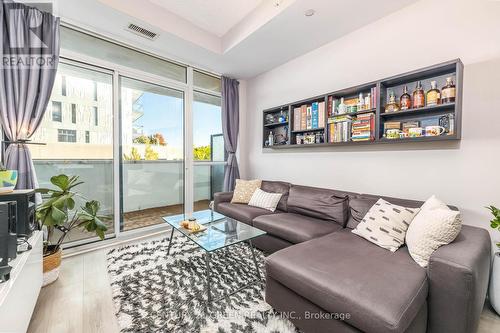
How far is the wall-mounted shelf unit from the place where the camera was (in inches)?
72.6

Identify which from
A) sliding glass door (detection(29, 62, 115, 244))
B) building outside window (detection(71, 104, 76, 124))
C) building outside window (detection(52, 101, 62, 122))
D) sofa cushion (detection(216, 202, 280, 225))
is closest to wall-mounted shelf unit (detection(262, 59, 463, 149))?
sofa cushion (detection(216, 202, 280, 225))

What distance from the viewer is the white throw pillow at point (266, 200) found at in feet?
9.55

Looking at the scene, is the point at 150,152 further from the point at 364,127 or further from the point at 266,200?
the point at 364,127

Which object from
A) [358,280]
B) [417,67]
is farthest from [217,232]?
[417,67]

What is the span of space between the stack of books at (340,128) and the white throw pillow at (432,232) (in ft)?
3.85

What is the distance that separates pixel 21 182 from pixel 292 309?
2.69 m

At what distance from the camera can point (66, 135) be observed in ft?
8.25

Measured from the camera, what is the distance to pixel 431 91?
6.29 ft

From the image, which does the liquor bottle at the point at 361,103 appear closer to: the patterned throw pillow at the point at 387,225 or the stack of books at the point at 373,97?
the stack of books at the point at 373,97

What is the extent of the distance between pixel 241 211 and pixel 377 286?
1.80 m

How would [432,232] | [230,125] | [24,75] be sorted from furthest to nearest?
[230,125]
[24,75]
[432,232]

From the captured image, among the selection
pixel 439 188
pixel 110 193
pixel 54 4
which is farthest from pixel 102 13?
Answer: pixel 439 188

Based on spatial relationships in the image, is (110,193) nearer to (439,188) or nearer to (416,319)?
(416,319)

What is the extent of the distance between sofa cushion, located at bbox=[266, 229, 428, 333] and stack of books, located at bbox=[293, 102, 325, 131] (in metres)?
1.61
